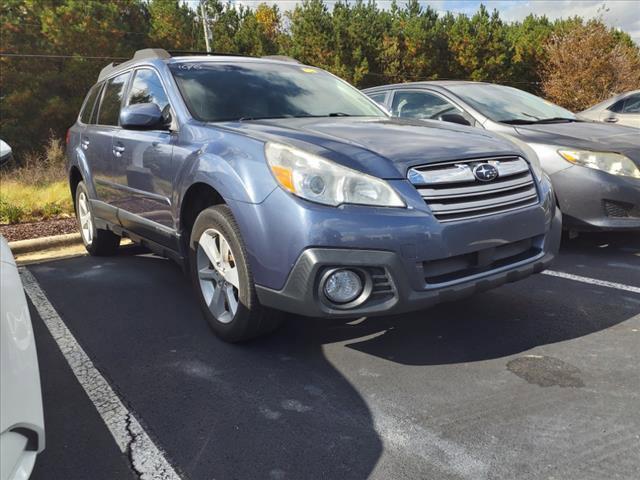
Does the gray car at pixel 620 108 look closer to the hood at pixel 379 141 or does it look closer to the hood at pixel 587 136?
the hood at pixel 587 136

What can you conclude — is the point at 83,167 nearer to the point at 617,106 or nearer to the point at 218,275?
the point at 218,275

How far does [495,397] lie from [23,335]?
194 cm

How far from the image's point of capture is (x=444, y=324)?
Result: 11.3 ft

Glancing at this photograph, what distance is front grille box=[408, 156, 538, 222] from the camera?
2664mm

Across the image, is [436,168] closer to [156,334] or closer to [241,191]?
[241,191]

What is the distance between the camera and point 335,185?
2.60m

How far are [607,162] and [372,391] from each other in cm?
306

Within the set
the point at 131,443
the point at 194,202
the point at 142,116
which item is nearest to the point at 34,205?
the point at 142,116

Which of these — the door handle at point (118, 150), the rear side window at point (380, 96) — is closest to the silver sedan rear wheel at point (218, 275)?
the door handle at point (118, 150)

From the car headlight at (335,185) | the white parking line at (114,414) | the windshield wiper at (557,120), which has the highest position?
the windshield wiper at (557,120)

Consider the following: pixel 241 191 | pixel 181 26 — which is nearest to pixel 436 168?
pixel 241 191

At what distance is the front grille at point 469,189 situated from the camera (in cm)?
266

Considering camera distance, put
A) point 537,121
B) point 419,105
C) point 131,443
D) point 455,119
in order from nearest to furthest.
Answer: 1. point 131,443
2. point 455,119
3. point 537,121
4. point 419,105

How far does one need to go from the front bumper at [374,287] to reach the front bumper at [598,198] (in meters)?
2.23
